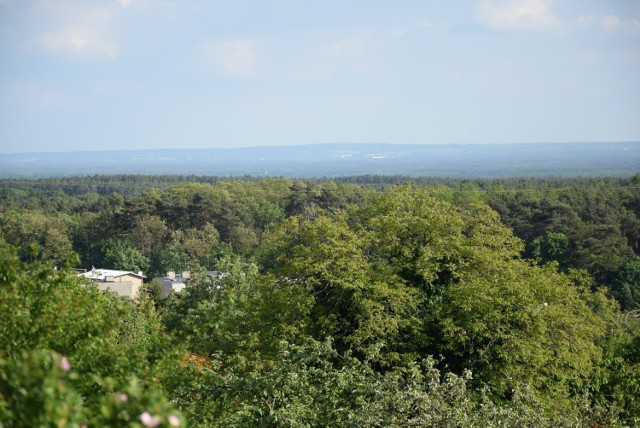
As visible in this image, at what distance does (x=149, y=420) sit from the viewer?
13.4ft

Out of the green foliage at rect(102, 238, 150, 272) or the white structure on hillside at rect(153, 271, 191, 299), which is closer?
the white structure on hillside at rect(153, 271, 191, 299)

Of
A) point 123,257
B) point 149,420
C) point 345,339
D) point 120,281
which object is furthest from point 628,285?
point 149,420

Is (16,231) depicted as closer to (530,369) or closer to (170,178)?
(530,369)

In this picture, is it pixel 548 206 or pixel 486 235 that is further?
pixel 548 206

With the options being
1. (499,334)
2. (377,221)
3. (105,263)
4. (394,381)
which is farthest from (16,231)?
(394,381)

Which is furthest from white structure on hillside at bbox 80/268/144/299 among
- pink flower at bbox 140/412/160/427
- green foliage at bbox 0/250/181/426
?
pink flower at bbox 140/412/160/427

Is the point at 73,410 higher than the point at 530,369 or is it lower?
higher

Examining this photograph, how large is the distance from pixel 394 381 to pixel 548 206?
50358mm

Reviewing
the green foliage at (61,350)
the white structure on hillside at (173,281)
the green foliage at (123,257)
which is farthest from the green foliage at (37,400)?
the green foliage at (123,257)

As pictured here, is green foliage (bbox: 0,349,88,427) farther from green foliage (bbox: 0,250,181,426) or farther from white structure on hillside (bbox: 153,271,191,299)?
white structure on hillside (bbox: 153,271,191,299)

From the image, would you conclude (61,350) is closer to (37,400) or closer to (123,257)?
(37,400)

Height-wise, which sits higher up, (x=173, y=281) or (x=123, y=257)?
(x=123, y=257)

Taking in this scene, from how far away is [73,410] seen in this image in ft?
14.4

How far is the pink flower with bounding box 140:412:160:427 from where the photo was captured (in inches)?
161
